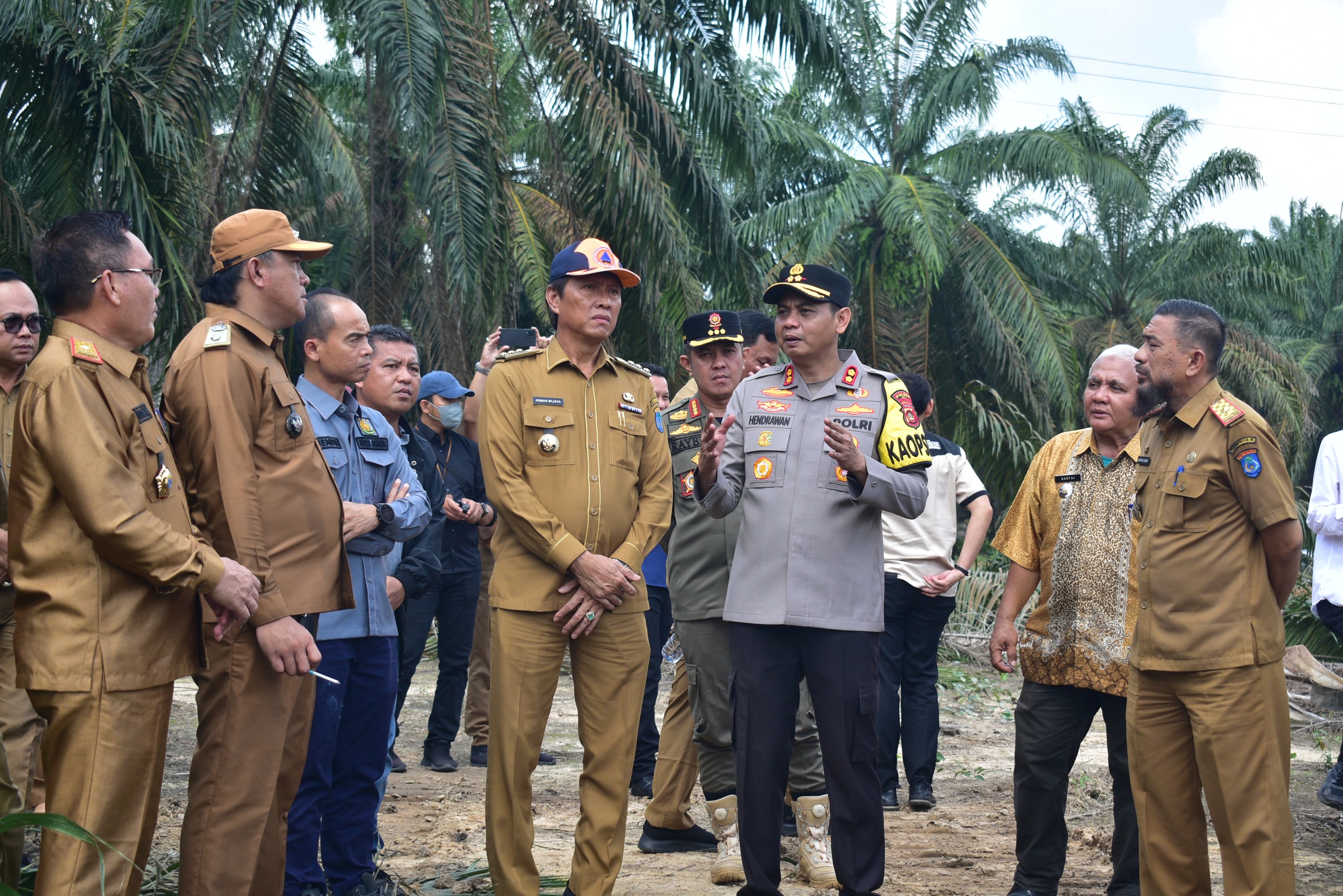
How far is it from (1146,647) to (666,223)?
25.5 feet

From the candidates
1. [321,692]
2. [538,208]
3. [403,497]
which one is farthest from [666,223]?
[321,692]

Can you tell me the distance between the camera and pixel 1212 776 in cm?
382

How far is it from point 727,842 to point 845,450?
185 centimetres

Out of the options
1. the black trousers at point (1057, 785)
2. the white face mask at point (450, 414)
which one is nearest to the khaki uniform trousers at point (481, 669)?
the white face mask at point (450, 414)

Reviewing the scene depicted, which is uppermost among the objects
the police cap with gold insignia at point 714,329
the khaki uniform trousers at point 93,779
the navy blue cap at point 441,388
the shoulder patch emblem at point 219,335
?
the police cap with gold insignia at point 714,329

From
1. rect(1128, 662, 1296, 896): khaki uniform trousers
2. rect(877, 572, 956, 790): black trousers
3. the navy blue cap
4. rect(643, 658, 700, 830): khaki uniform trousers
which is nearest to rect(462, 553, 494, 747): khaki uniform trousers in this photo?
the navy blue cap

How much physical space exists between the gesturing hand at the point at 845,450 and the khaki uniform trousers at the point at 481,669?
3474 mm

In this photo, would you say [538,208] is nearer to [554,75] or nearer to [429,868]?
[554,75]

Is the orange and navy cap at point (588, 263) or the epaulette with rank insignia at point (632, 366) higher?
the orange and navy cap at point (588, 263)

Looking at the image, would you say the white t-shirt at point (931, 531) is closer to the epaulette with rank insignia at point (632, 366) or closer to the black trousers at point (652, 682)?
the black trousers at point (652, 682)

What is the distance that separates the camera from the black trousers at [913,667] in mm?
6117

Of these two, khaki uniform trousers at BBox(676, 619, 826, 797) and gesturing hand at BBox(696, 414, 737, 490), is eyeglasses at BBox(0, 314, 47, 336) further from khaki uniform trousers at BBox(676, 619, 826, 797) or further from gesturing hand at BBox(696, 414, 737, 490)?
khaki uniform trousers at BBox(676, 619, 826, 797)

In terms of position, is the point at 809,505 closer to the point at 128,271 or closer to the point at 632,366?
the point at 632,366

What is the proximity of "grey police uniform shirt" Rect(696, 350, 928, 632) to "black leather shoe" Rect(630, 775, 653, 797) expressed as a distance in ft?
7.31
